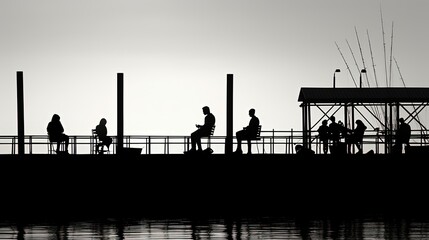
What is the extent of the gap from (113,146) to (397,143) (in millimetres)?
9866

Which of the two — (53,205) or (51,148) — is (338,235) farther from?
(51,148)

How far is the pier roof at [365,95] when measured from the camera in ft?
135

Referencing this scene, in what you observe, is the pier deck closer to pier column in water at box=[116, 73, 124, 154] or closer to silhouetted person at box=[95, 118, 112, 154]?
pier column in water at box=[116, 73, 124, 154]

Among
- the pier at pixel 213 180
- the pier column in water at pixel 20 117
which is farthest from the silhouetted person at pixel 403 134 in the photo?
the pier column in water at pixel 20 117

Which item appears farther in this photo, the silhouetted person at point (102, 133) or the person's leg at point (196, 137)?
the silhouetted person at point (102, 133)

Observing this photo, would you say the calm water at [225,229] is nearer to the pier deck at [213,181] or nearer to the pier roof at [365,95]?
the pier deck at [213,181]

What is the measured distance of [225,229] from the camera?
25.2 meters

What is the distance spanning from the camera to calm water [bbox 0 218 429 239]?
23219 millimetres

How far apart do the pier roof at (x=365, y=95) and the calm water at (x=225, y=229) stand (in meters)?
12.9

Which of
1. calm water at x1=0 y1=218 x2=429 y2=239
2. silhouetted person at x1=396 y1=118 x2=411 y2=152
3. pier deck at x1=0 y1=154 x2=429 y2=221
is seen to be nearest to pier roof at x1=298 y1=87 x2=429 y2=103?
silhouetted person at x1=396 y1=118 x2=411 y2=152

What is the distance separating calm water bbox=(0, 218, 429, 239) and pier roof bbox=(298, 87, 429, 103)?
12.9 meters

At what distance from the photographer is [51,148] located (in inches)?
1587

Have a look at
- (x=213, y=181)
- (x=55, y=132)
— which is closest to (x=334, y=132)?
(x=213, y=181)

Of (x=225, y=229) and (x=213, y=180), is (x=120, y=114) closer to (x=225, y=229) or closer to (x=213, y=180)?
(x=213, y=180)
